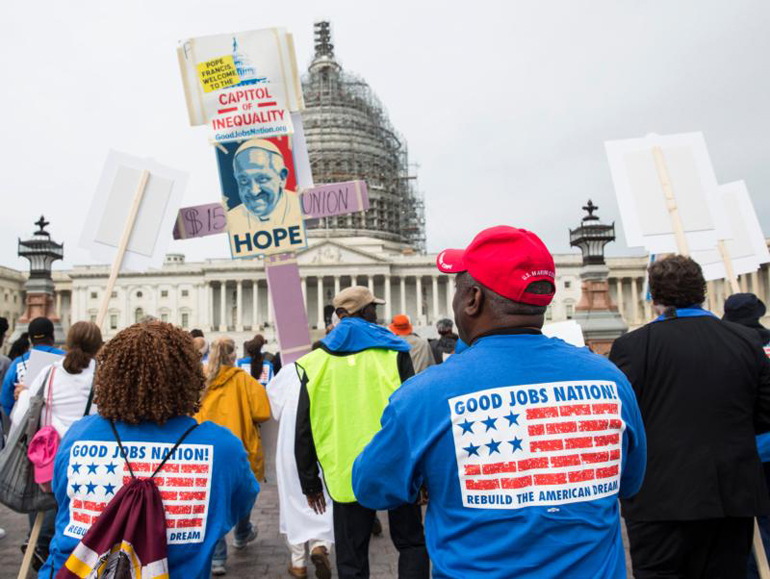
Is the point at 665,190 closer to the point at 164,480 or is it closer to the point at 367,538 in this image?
the point at 367,538

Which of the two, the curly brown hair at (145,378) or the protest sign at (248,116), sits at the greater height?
the protest sign at (248,116)

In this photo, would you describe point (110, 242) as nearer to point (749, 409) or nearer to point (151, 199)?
point (151, 199)

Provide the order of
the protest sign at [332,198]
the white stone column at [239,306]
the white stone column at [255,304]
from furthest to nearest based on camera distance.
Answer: the white stone column at [255,304], the white stone column at [239,306], the protest sign at [332,198]

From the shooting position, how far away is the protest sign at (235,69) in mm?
6488

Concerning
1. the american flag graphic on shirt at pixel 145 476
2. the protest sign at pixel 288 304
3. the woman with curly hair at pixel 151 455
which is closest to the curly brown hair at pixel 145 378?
the woman with curly hair at pixel 151 455

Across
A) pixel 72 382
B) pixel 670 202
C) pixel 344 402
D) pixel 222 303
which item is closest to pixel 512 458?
pixel 344 402

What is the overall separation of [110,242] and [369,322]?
3.12m

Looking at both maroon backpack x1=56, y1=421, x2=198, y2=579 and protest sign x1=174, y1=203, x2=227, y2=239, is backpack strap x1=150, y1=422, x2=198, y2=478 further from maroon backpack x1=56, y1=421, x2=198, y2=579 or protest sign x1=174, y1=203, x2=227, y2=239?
protest sign x1=174, y1=203, x2=227, y2=239

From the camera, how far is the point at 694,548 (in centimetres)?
343

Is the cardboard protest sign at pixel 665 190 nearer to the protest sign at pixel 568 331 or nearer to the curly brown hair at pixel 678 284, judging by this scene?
the protest sign at pixel 568 331

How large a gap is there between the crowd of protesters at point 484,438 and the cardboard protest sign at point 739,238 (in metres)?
2.50

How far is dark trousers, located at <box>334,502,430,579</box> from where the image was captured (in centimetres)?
389

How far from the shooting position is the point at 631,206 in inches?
205

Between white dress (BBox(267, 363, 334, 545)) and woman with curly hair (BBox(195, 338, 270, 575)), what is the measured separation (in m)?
0.31
